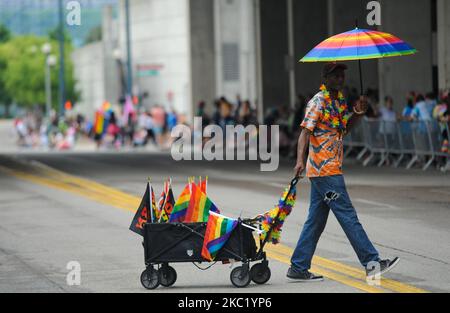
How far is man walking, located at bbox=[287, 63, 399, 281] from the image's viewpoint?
1100 cm

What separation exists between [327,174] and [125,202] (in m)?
9.70

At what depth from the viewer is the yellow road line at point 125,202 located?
35.8 ft

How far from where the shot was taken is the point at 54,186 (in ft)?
81.6

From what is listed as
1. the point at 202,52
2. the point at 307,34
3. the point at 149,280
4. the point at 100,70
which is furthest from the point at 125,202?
the point at 100,70

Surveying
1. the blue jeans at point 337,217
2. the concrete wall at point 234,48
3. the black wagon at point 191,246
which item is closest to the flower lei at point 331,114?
the blue jeans at point 337,217

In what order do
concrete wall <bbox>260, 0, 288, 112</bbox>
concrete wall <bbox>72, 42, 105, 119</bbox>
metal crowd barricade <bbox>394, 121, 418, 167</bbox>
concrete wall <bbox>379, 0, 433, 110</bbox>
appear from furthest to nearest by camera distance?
concrete wall <bbox>72, 42, 105, 119</bbox>
concrete wall <bbox>260, 0, 288, 112</bbox>
concrete wall <bbox>379, 0, 433, 110</bbox>
metal crowd barricade <bbox>394, 121, 418, 167</bbox>

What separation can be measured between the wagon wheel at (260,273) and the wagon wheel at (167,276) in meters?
0.69

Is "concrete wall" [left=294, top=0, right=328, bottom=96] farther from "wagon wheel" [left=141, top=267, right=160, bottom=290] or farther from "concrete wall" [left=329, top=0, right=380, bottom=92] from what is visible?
"wagon wheel" [left=141, top=267, right=160, bottom=290]

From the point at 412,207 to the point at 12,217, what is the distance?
19.5 ft

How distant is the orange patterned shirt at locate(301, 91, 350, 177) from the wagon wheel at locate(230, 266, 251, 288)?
41.0 inches

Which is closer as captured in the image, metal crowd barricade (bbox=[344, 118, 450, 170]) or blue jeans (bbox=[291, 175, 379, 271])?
blue jeans (bbox=[291, 175, 379, 271])

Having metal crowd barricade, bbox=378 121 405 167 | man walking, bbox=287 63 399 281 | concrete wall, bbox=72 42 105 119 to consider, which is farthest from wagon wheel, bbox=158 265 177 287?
concrete wall, bbox=72 42 105 119

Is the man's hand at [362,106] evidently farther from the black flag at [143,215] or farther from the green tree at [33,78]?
the green tree at [33,78]
